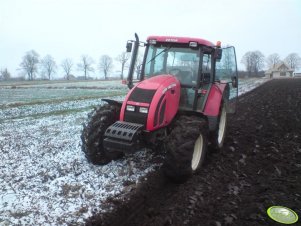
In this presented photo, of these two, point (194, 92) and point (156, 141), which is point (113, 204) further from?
point (194, 92)

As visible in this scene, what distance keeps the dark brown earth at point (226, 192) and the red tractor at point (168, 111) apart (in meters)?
0.35

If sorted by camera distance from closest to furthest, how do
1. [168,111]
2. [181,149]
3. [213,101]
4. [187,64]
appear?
[181,149] → [168,111] → [187,64] → [213,101]

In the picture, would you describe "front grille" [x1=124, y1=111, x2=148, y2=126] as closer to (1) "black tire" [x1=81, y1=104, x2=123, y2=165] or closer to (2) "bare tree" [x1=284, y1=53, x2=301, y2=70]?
(1) "black tire" [x1=81, y1=104, x2=123, y2=165]

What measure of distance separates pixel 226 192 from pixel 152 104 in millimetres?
1839

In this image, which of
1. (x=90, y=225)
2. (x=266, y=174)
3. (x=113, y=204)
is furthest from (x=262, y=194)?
(x=90, y=225)

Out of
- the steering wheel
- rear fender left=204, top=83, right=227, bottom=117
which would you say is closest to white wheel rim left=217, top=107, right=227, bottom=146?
rear fender left=204, top=83, right=227, bottom=117

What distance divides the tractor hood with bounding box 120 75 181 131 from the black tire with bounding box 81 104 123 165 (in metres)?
0.41

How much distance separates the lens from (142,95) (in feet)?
19.1

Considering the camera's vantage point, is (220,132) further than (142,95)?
Yes

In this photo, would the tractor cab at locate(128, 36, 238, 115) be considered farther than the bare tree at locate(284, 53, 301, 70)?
No

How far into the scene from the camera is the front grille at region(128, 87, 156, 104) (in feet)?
18.7

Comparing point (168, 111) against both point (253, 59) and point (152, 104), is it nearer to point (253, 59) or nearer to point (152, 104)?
point (152, 104)

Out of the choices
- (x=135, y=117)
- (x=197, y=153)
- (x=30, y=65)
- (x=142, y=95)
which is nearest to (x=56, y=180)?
(x=135, y=117)

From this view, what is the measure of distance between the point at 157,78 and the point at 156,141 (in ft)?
3.87
